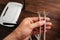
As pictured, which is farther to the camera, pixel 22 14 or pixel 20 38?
pixel 22 14

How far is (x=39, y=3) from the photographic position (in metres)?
1.24

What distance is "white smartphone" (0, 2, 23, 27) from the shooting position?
1081mm

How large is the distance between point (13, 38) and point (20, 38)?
37mm

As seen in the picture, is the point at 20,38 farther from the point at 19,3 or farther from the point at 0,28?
the point at 19,3

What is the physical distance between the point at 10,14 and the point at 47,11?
26 cm

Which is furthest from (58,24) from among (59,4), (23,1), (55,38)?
(23,1)

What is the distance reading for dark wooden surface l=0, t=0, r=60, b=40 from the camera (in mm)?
1031

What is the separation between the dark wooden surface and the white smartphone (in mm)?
28

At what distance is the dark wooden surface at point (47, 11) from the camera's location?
1.03 metres

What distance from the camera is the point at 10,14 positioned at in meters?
1.16

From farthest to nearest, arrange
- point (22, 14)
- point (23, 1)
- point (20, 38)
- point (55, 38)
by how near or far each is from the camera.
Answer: point (23, 1) → point (22, 14) → point (55, 38) → point (20, 38)

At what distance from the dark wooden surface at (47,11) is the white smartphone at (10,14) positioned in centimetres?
3

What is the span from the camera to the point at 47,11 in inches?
45.9

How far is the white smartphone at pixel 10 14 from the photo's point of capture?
1081 millimetres
